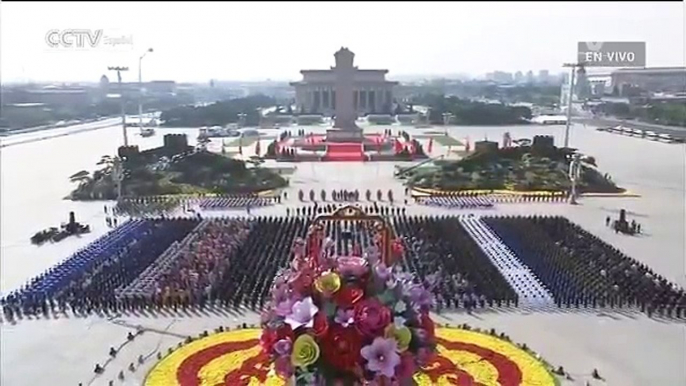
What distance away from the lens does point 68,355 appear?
9508mm

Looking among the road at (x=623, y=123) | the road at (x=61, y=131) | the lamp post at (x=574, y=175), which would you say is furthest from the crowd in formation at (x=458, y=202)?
the road at (x=61, y=131)

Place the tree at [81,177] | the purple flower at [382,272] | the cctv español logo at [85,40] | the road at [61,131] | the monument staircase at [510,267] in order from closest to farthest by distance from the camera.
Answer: the purple flower at [382,272] < the monument staircase at [510,267] < the cctv español logo at [85,40] < the road at [61,131] < the tree at [81,177]

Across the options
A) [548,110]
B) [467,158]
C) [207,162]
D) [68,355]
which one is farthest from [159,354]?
[548,110]

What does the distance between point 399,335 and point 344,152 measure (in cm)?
2514

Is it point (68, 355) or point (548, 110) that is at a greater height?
point (548, 110)

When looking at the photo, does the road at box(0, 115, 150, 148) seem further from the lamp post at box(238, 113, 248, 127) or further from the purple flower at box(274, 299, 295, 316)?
the purple flower at box(274, 299, 295, 316)

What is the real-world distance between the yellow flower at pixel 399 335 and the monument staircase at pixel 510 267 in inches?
349

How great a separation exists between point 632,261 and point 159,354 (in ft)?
31.1

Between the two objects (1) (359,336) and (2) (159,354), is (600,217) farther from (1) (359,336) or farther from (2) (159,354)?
(1) (359,336)

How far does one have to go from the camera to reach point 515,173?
73.5 feet

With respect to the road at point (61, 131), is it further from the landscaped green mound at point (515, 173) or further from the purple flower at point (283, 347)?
the purple flower at point (283, 347)

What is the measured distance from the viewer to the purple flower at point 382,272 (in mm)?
3287

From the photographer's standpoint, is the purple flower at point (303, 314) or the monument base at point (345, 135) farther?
the monument base at point (345, 135)

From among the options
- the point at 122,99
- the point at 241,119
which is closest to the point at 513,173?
the point at 241,119
